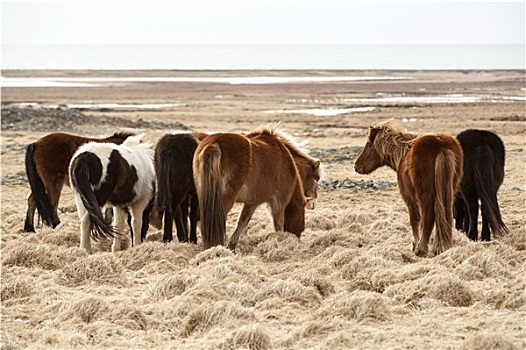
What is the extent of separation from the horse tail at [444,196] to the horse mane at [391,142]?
2.93ft

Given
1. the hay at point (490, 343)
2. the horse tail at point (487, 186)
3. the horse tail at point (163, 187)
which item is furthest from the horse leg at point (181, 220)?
the hay at point (490, 343)

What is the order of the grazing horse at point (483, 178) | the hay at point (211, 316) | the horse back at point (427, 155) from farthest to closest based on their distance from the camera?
the grazing horse at point (483, 178) < the horse back at point (427, 155) < the hay at point (211, 316)

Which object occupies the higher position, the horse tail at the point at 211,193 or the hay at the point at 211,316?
the horse tail at the point at 211,193

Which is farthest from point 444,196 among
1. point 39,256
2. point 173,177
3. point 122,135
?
point 122,135

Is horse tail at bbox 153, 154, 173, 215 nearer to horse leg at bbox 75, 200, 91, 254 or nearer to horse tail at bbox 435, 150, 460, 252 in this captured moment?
horse leg at bbox 75, 200, 91, 254

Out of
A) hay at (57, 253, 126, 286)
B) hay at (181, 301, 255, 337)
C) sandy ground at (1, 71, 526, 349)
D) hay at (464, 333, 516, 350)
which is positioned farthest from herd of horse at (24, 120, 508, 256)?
hay at (464, 333, 516, 350)

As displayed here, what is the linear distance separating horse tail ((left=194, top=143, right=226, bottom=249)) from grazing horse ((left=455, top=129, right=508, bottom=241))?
3.11 metres

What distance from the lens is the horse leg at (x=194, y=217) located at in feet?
29.7

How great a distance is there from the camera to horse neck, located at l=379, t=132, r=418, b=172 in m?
8.73

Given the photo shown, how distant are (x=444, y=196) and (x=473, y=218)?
1334mm

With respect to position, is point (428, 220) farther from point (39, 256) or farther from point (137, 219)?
point (39, 256)

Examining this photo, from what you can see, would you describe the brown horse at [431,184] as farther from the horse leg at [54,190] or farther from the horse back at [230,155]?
the horse leg at [54,190]

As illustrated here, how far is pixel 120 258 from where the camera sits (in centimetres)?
781

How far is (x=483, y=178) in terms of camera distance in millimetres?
8805
